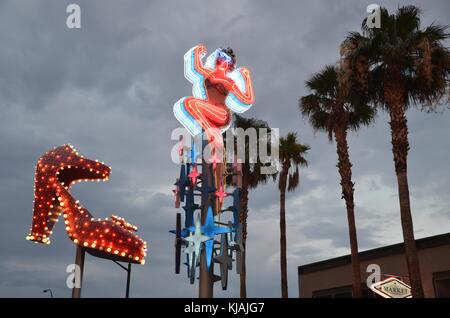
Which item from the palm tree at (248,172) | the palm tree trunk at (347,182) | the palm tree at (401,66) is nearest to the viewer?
the palm tree at (401,66)

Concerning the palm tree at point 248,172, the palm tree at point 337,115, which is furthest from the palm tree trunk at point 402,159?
the palm tree at point 248,172

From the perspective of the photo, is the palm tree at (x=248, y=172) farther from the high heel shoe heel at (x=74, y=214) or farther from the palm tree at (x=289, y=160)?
the high heel shoe heel at (x=74, y=214)

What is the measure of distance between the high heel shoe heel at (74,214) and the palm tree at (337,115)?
34.6 ft

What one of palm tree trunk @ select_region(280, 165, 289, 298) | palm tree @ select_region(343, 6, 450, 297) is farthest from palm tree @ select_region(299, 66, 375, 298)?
palm tree trunk @ select_region(280, 165, 289, 298)

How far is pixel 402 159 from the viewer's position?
58.0 ft

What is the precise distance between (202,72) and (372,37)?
22.4ft

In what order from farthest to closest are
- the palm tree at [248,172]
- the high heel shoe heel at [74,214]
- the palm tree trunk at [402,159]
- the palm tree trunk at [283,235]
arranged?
the palm tree at [248,172] → the palm tree trunk at [283,235] → the palm tree trunk at [402,159] → the high heel shoe heel at [74,214]

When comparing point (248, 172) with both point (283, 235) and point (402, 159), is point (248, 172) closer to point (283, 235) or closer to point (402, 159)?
point (283, 235)

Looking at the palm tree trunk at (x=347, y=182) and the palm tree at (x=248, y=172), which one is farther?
the palm tree at (x=248, y=172)

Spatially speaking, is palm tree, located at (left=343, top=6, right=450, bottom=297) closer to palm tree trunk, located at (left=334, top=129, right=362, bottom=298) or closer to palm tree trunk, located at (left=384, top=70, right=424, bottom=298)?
palm tree trunk, located at (left=384, top=70, right=424, bottom=298)

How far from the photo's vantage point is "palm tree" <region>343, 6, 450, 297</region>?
1805 centimetres

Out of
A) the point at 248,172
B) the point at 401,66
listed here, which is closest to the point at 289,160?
the point at 248,172

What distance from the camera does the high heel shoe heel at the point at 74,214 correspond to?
14773 mm

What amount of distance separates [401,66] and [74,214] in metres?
13.0
